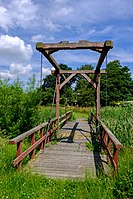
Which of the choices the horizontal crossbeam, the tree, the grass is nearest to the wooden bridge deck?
the grass

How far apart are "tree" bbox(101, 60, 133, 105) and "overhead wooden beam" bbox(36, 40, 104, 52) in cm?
Answer: 3725

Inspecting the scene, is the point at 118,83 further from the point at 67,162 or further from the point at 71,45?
the point at 67,162

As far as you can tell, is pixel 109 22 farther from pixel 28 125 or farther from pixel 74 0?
pixel 28 125

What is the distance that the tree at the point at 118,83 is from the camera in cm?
4375

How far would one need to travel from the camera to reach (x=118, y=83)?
148 feet

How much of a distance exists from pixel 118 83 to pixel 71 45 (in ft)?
132

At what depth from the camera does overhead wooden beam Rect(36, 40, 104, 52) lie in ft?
20.3

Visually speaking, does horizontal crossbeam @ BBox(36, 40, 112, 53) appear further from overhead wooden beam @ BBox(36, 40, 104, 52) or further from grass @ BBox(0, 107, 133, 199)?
grass @ BBox(0, 107, 133, 199)

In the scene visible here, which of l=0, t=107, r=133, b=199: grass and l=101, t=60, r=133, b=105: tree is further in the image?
l=101, t=60, r=133, b=105: tree

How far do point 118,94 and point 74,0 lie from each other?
3829 centimetres

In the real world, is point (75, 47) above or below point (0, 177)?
above

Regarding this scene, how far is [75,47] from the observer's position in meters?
6.27

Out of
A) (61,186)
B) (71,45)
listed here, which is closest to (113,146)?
(61,186)

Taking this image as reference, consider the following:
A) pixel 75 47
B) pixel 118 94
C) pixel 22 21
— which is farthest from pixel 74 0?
pixel 118 94
